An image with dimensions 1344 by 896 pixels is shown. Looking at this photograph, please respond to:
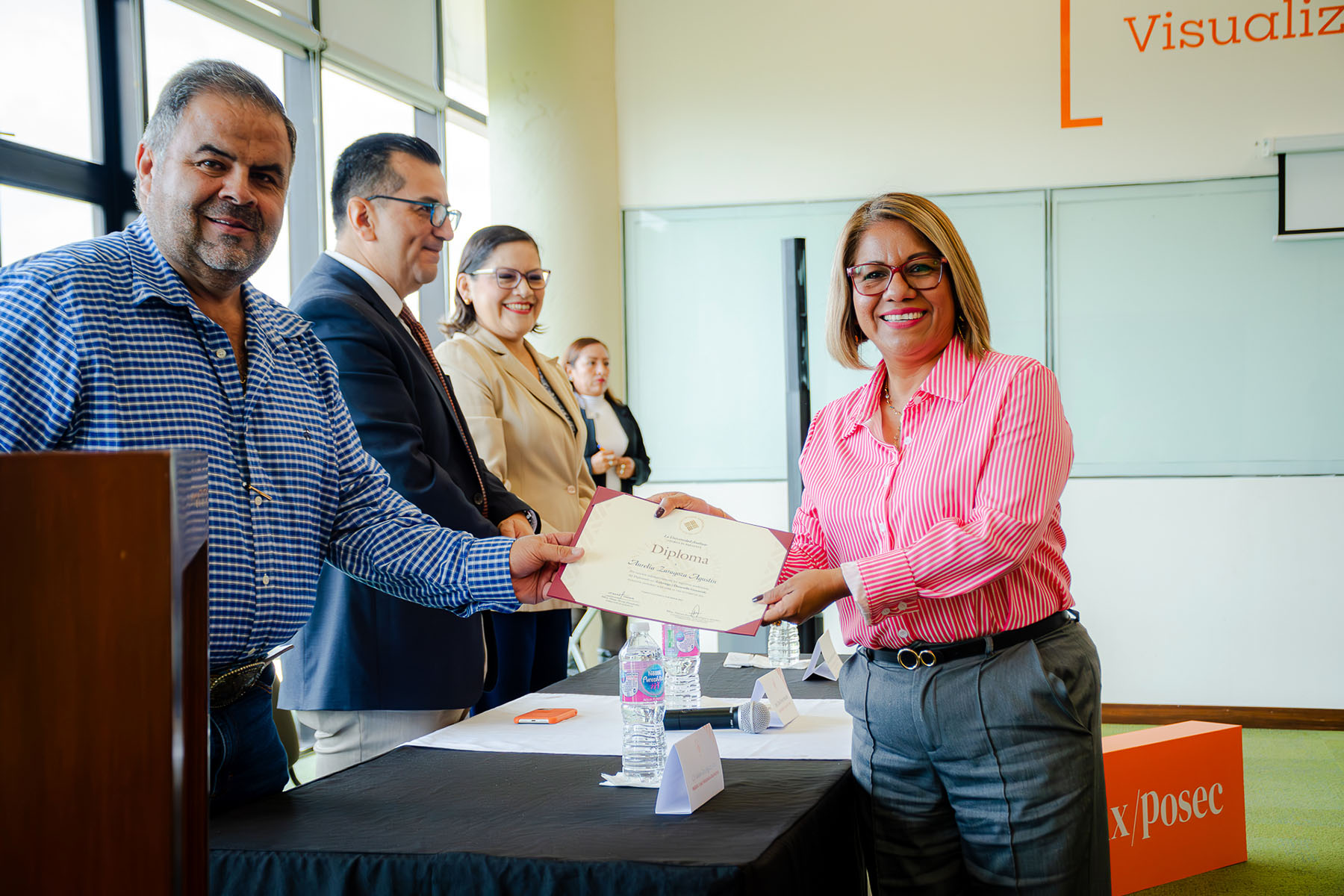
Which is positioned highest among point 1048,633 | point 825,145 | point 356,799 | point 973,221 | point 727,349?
point 825,145

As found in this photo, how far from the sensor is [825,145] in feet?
18.5

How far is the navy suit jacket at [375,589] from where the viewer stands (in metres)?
1.95

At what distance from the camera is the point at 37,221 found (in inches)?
137

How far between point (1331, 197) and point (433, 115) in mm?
4625

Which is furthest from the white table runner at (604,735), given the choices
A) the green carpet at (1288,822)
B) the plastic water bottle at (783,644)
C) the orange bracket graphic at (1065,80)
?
the orange bracket graphic at (1065,80)

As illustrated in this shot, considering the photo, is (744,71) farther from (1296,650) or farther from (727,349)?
(1296,650)

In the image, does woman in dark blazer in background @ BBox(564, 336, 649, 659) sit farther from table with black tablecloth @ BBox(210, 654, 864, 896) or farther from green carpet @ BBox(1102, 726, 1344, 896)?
table with black tablecloth @ BBox(210, 654, 864, 896)

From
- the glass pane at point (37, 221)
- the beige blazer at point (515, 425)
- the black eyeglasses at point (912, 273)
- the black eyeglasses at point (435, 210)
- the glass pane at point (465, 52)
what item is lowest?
the beige blazer at point (515, 425)

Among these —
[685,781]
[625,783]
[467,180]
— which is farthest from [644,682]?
[467,180]

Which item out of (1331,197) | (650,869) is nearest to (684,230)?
(1331,197)

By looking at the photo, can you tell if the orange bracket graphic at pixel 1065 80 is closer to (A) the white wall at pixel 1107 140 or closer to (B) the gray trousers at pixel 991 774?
(A) the white wall at pixel 1107 140

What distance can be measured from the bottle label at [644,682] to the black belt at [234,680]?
0.54 meters

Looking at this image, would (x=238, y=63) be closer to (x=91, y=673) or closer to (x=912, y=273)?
(x=912, y=273)

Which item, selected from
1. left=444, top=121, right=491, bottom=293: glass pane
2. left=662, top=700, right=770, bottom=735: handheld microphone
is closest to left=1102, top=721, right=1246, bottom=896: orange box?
left=662, top=700, right=770, bottom=735: handheld microphone
